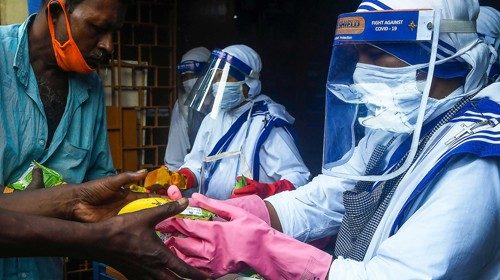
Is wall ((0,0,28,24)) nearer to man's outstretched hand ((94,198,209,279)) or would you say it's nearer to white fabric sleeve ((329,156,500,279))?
man's outstretched hand ((94,198,209,279))

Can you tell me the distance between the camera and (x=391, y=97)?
1672mm

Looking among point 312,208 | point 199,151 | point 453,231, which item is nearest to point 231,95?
point 199,151

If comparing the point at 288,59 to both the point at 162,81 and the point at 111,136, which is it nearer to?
the point at 162,81

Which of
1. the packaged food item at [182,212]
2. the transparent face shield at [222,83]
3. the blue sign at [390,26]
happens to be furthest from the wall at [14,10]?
the blue sign at [390,26]

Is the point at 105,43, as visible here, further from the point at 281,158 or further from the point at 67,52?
the point at 281,158

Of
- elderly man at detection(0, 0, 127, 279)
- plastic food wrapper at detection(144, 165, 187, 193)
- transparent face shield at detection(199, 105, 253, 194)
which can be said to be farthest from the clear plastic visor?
elderly man at detection(0, 0, 127, 279)

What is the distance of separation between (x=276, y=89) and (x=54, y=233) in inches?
176

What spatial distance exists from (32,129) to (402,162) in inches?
57.3

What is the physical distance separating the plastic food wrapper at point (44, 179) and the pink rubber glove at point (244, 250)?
63 cm

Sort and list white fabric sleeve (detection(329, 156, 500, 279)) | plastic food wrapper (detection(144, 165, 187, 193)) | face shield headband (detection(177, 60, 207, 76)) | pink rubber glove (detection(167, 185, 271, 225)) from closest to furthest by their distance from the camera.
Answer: white fabric sleeve (detection(329, 156, 500, 279)) < pink rubber glove (detection(167, 185, 271, 225)) < plastic food wrapper (detection(144, 165, 187, 193)) < face shield headband (detection(177, 60, 207, 76))

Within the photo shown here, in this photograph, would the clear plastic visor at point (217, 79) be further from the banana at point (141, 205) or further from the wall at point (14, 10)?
the banana at point (141, 205)

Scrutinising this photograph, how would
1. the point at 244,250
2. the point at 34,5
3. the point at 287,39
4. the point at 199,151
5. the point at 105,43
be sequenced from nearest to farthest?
the point at 244,250, the point at 105,43, the point at 34,5, the point at 199,151, the point at 287,39

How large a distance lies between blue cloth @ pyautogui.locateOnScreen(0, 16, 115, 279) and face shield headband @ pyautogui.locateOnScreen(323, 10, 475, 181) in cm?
110

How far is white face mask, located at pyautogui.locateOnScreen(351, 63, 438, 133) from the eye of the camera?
163cm
